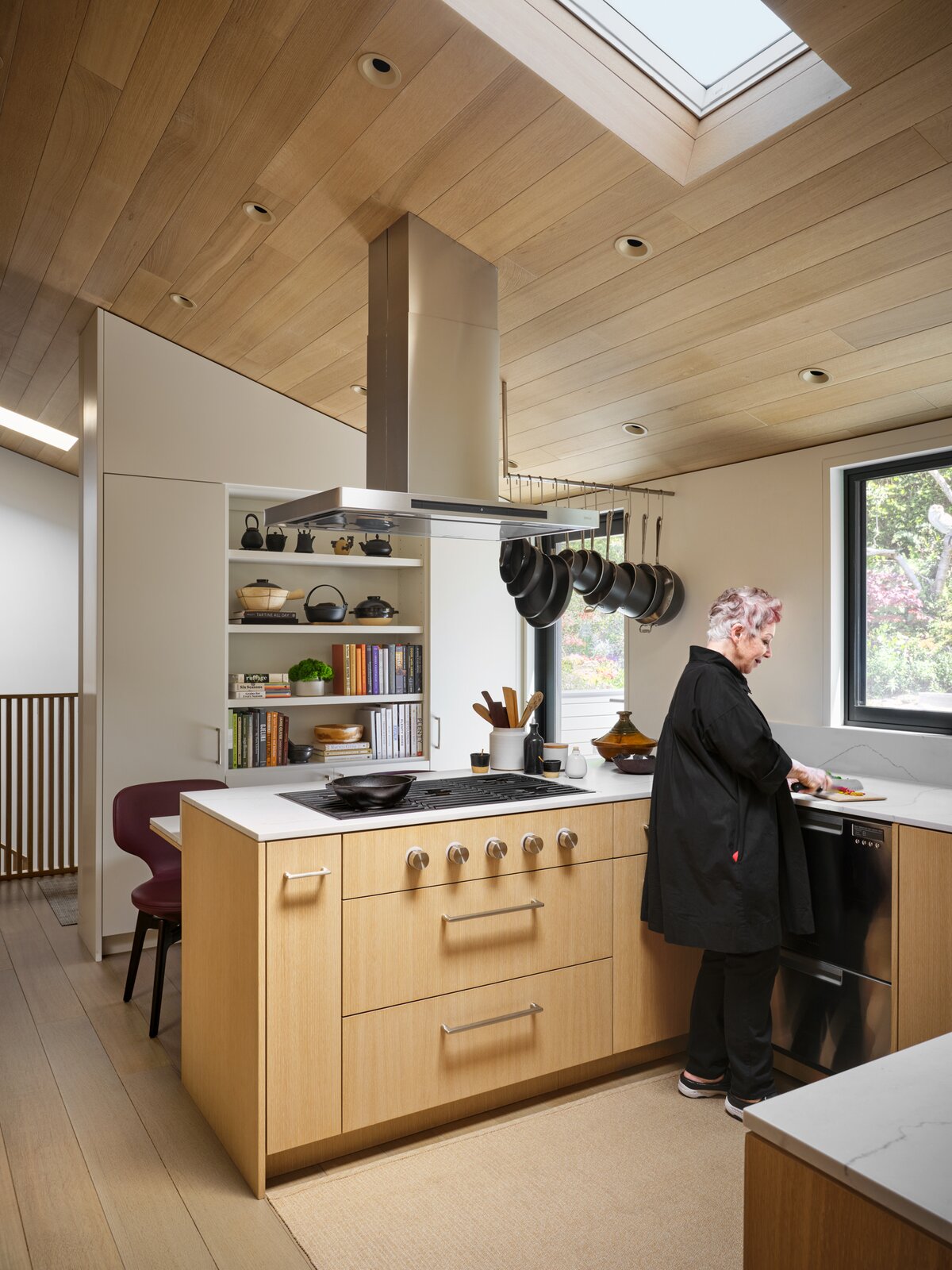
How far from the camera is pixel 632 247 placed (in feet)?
8.90

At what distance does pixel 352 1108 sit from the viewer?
95.1 inches

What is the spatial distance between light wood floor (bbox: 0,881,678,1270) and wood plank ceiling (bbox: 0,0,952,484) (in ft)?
8.06

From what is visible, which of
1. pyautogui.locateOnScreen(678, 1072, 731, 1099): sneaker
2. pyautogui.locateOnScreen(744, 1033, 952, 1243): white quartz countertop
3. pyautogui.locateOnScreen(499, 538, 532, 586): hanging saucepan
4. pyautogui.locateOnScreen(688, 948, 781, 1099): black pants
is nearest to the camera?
pyautogui.locateOnScreen(744, 1033, 952, 1243): white quartz countertop

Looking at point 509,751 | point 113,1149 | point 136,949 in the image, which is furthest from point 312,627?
point 113,1149

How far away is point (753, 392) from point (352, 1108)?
272 centimetres

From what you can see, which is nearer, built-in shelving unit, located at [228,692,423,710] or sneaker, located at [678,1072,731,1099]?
sneaker, located at [678,1072,731,1099]

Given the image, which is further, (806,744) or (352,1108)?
(806,744)

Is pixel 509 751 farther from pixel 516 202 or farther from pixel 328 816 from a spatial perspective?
pixel 516 202

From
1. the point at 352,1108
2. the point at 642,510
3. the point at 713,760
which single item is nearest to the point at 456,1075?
the point at 352,1108

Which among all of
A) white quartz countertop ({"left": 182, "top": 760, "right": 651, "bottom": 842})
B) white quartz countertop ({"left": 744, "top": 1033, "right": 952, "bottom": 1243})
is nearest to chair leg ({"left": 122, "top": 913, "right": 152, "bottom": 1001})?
white quartz countertop ({"left": 182, "top": 760, "right": 651, "bottom": 842})

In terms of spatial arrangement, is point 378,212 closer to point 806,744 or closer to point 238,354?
point 238,354

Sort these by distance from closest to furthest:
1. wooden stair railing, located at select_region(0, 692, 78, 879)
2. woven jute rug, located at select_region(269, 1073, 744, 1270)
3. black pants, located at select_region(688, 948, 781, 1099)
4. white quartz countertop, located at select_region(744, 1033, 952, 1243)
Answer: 1. white quartz countertop, located at select_region(744, 1033, 952, 1243)
2. woven jute rug, located at select_region(269, 1073, 744, 1270)
3. black pants, located at select_region(688, 948, 781, 1099)
4. wooden stair railing, located at select_region(0, 692, 78, 879)

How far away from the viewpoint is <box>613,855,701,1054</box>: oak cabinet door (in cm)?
293

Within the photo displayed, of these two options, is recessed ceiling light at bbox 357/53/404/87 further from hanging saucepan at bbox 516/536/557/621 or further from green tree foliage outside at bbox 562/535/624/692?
green tree foliage outside at bbox 562/535/624/692
